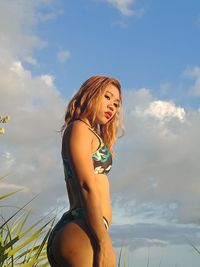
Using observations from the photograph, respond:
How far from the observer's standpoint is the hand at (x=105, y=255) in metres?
2.50

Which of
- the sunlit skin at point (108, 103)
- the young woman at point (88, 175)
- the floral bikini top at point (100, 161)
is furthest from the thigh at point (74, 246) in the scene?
the sunlit skin at point (108, 103)

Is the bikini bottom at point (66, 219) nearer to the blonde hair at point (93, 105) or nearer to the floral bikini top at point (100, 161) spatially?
the floral bikini top at point (100, 161)

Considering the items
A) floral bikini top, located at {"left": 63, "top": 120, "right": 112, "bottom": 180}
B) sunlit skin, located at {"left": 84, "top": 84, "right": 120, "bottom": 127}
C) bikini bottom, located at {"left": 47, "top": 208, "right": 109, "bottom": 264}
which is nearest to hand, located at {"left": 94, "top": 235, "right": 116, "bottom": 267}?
bikini bottom, located at {"left": 47, "top": 208, "right": 109, "bottom": 264}

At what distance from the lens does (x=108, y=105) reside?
3068mm

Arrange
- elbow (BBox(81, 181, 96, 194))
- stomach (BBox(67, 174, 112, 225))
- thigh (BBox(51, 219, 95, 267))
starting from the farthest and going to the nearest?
stomach (BBox(67, 174, 112, 225)) → elbow (BBox(81, 181, 96, 194)) → thigh (BBox(51, 219, 95, 267))

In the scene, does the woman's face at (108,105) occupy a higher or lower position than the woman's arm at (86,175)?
higher

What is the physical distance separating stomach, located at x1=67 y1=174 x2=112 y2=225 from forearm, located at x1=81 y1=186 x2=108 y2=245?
0.38 feet

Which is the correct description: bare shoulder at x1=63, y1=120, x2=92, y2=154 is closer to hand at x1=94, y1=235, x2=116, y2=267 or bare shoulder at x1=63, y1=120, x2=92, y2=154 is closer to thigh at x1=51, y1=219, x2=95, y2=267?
thigh at x1=51, y1=219, x2=95, y2=267

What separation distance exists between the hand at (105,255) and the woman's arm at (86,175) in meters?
0.03

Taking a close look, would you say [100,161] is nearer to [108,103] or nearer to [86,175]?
[86,175]

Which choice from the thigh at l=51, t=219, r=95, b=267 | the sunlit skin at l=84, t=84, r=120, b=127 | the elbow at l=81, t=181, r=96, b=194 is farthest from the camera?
the sunlit skin at l=84, t=84, r=120, b=127

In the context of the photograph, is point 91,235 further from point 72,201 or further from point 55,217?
point 55,217

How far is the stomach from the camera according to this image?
2.75m

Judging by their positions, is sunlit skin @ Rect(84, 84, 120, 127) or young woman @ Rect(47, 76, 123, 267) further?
sunlit skin @ Rect(84, 84, 120, 127)
